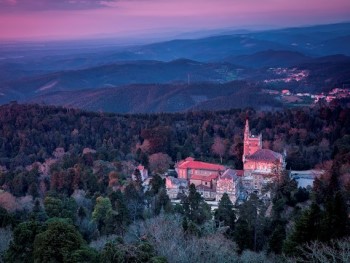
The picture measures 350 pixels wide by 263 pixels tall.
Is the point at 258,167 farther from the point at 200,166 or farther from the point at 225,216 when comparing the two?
the point at 225,216

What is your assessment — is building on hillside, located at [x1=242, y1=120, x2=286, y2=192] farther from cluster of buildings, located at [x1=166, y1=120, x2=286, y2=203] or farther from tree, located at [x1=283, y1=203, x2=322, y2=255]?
tree, located at [x1=283, y1=203, x2=322, y2=255]

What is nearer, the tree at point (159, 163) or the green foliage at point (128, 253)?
the green foliage at point (128, 253)

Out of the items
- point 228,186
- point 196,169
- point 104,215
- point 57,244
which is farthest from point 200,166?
point 57,244

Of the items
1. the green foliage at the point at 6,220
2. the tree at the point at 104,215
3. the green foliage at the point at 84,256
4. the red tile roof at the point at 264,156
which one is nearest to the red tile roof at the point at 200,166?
the red tile roof at the point at 264,156

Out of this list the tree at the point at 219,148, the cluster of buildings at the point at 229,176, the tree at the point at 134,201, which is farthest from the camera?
the tree at the point at 219,148

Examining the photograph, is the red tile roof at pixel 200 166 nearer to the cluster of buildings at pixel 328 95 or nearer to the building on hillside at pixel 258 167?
the building on hillside at pixel 258 167

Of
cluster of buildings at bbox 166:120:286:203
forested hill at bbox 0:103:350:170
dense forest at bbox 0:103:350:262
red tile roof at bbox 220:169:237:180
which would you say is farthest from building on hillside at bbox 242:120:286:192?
forested hill at bbox 0:103:350:170
